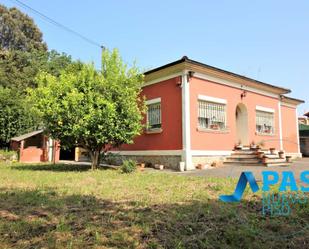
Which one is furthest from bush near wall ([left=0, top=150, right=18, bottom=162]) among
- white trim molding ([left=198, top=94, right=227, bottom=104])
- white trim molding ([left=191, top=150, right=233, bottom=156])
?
Result: white trim molding ([left=198, top=94, right=227, bottom=104])

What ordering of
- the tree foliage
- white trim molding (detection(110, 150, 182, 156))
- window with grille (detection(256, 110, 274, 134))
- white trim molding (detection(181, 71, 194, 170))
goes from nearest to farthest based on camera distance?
1. white trim molding (detection(181, 71, 194, 170))
2. white trim molding (detection(110, 150, 182, 156))
3. window with grille (detection(256, 110, 274, 134))
4. the tree foliage

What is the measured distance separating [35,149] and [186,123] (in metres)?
13.8

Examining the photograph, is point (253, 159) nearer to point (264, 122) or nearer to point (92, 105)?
point (264, 122)

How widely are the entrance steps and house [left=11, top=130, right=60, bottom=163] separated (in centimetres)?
1240

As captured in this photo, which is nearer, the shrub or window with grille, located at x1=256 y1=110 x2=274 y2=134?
the shrub

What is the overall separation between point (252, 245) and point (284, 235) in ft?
2.04

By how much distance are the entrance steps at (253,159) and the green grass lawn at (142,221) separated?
6.62 metres

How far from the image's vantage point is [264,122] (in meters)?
16.1

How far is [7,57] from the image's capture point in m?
34.6

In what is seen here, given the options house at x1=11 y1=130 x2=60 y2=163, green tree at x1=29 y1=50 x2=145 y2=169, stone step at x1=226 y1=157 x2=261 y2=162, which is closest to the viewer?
green tree at x1=29 y1=50 x2=145 y2=169

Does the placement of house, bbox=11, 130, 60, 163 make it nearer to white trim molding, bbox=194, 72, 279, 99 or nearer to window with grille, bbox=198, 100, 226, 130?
window with grille, bbox=198, 100, 226, 130

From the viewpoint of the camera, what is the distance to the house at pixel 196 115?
1202 centimetres

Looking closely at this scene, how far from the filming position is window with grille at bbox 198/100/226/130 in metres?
12.7

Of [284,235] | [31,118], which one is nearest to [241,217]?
[284,235]
